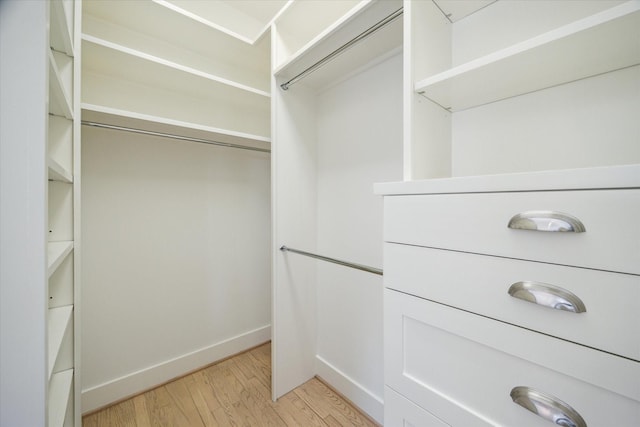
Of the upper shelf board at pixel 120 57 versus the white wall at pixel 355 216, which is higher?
the upper shelf board at pixel 120 57

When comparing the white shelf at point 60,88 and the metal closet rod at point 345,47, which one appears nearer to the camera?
the white shelf at point 60,88

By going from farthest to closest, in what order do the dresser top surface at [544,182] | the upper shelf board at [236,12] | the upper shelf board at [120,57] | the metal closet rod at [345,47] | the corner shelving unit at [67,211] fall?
the upper shelf board at [236,12]
the upper shelf board at [120,57]
the metal closet rod at [345,47]
the corner shelving unit at [67,211]
the dresser top surface at [544,182]

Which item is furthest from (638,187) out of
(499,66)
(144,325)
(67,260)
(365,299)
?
(144,325)

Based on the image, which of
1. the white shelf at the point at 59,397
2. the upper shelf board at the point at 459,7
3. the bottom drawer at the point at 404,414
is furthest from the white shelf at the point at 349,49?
the white shelf at the point at 59,397

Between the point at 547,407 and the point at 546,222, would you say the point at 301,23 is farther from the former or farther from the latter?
the point at 547,407

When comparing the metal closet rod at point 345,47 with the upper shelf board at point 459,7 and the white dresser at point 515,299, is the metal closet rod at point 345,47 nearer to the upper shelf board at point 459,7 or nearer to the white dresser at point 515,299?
the upper shelf board at point 459,7

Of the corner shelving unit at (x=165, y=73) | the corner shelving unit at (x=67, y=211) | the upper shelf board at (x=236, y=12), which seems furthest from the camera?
the upper shelf board at (x=236, y=12)

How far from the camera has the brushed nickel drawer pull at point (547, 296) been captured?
47 centimetres

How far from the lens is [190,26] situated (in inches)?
53.1

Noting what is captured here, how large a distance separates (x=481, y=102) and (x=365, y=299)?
1098 mm

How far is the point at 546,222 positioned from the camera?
49cm

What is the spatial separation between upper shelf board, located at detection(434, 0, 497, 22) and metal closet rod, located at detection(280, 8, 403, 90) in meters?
0.15

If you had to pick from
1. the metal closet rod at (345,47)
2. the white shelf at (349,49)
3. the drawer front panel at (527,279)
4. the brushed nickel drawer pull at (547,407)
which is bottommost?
the brushed nickel drawer pull at (547,407)

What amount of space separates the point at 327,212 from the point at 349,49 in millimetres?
907
